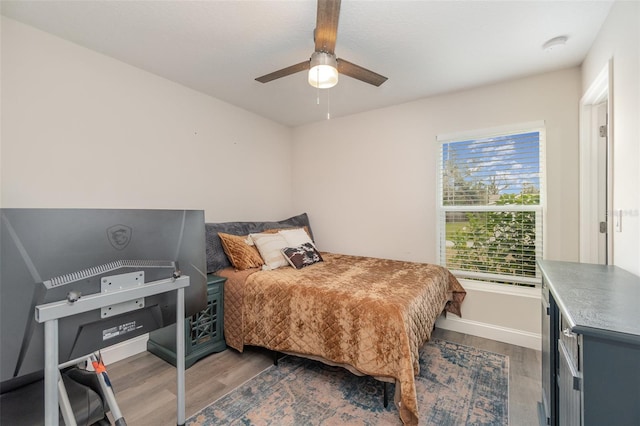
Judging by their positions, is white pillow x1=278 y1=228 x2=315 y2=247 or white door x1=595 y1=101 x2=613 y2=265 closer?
white door x1=595 y1=101 x2=613 y2=265

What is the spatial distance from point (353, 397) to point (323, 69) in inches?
86.4

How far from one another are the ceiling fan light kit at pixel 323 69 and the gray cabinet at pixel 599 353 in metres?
1.63

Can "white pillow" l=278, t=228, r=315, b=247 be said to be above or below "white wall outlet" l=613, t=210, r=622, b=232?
below

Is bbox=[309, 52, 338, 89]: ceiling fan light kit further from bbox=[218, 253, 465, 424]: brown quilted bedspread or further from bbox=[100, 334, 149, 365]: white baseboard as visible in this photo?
bbox=[100, 334, 149, 365]: white baseboard

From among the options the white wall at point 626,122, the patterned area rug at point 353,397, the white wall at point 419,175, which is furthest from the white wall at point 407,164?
the patterned area rug at point 353,397

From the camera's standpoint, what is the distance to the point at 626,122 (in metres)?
1.55

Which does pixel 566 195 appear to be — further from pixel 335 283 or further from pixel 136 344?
pixel 136 344

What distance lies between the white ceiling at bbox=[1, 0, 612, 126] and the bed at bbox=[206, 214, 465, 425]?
158 centimetres

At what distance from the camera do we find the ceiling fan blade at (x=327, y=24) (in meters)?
1.50

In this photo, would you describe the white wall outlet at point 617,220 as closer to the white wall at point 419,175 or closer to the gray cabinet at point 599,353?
the gray cabinet at point 599,353

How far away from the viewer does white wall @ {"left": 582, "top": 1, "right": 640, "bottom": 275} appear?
4.71ft

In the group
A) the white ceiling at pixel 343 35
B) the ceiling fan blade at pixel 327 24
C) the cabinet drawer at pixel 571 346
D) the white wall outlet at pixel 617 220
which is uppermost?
the white ceiling at pixel 343 35

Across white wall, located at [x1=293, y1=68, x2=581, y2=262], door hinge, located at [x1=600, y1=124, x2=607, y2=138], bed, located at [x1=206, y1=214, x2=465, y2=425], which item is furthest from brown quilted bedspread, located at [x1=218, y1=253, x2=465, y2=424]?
door hinge, located at [x1=600, y1=124, x2=607, y2=138]

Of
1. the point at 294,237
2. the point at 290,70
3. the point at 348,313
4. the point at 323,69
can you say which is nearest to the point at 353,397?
the point at 348,313
